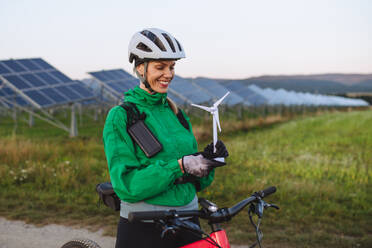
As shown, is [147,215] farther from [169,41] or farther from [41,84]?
[41,84]

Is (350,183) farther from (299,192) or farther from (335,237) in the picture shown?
(335,237)

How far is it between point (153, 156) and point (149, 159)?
0.09ft

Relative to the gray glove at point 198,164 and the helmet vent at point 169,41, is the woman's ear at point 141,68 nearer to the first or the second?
the helmet vent at point 169,41

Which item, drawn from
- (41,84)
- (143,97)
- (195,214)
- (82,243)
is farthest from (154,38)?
(41,84)

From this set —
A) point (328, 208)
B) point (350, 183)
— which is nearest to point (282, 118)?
point (350, 183)

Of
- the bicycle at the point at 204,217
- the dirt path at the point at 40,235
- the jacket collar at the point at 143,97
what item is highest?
the jacket collar at the point at 143,97

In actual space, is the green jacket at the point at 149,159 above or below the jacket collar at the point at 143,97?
below

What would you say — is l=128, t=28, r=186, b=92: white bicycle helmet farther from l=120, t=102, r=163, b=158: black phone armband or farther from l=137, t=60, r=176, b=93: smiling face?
l=120, t=102, r=163, b=158: black phone armband

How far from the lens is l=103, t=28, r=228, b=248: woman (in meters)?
1.88

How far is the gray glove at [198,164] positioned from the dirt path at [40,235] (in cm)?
314

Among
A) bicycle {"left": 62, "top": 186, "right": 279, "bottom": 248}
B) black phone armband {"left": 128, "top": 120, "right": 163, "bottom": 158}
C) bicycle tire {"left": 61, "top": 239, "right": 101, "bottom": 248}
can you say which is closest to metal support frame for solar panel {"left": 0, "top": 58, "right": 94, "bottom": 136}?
bicycle tire {"left": 61, "top": 239, "right": 101, "bottom": 248}

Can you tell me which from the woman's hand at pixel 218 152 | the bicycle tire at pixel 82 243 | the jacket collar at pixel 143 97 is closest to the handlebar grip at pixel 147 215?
the woman's hand at pixel 218 152

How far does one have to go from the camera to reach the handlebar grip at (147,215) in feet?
5.38

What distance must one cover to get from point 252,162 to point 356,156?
3.60 metres
